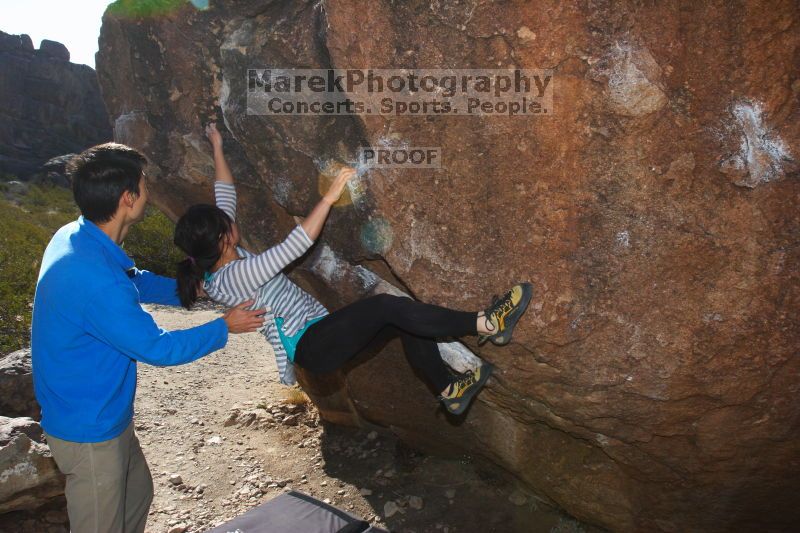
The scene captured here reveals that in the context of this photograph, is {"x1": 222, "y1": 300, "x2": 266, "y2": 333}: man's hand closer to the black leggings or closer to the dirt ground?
the black leggings

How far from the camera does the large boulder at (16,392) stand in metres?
4.05

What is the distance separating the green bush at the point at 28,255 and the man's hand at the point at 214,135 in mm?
4634

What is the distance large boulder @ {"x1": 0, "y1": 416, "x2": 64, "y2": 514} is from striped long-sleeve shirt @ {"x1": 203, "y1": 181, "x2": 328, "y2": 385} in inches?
58.8

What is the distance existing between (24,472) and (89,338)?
150cm

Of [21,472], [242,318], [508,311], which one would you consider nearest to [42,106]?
[21,472]

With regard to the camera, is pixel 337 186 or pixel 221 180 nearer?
pixel 337 186

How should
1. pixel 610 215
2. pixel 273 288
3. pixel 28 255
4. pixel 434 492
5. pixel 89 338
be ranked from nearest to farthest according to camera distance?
1. pixel 89 338
2. pixel 610 215
3. pixel 273 288
4. pixel 434 492
5. pixel 28 255

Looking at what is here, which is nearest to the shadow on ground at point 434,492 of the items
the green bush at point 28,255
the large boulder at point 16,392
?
the large boulder at point 16,392

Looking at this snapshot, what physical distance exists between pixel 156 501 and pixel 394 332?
211 centimetres

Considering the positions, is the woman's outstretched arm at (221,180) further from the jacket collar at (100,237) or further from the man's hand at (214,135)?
the jacket collar at (100,237)

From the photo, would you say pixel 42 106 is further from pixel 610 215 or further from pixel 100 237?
pixel 610 215

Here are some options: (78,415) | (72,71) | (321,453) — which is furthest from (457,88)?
(72,71)

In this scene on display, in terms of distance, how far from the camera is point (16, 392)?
13.4 feet

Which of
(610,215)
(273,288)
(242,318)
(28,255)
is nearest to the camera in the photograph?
(610,215)
